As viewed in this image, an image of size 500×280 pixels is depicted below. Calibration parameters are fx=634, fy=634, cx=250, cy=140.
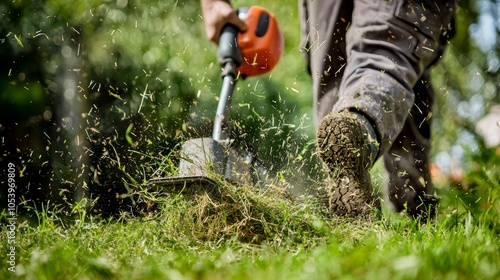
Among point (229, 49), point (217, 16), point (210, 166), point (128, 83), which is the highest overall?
point (217, 16)

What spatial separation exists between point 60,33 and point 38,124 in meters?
1.14

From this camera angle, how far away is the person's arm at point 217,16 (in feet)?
8.79

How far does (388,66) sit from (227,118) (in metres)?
0.63

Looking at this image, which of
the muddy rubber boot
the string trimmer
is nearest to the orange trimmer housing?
the string trimmer

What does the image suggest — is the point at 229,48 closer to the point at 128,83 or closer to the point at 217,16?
the point at 217,16

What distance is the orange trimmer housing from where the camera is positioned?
9.19ft

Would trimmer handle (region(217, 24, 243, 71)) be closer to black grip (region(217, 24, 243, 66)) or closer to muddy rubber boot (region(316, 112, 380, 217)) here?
black grip (region(217, 24, 243, 66))

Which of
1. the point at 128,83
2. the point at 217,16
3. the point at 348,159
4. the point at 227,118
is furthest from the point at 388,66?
the point at 128,83

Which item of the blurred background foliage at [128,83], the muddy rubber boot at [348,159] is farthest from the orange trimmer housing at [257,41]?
the blurred background foliage at [128,83]

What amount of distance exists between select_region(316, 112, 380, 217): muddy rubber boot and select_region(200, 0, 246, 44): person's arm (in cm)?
101

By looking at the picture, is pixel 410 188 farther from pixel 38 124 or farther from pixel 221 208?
pixel 38 124

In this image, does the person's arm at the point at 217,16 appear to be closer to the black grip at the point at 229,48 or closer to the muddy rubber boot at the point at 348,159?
the black grip at the point at 229,48

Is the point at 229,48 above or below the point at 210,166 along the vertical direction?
above

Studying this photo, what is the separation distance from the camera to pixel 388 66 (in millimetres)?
2010
